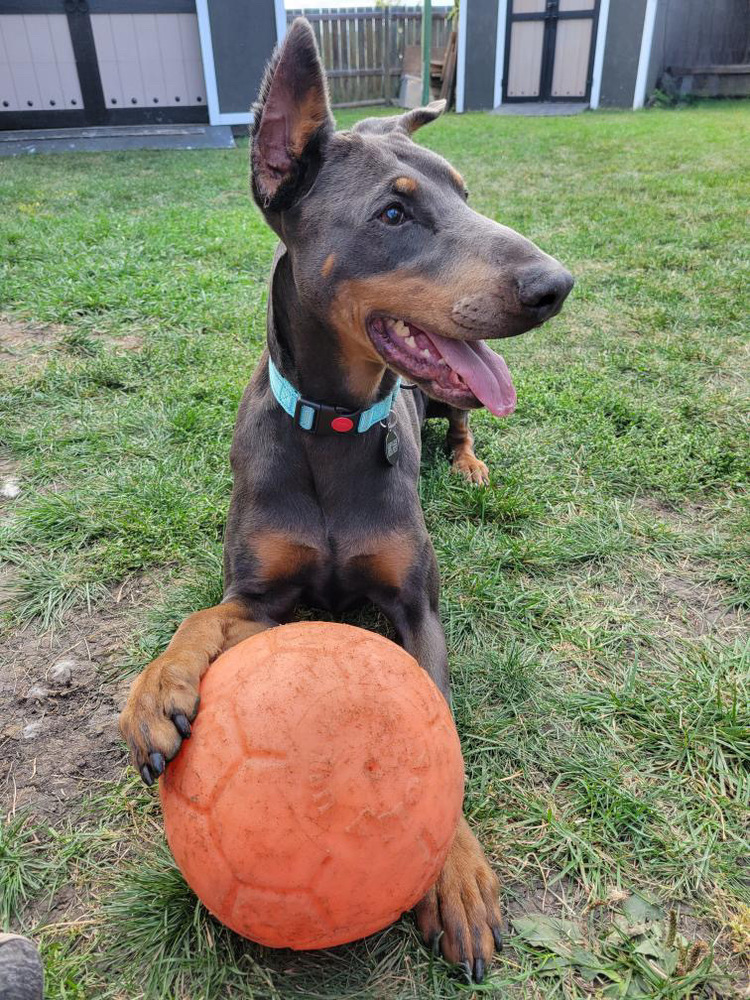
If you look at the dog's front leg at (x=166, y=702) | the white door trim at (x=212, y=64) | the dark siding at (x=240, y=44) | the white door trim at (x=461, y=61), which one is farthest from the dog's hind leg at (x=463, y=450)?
the white door trim at (x=461, y=61)

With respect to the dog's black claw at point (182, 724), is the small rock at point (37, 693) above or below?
below

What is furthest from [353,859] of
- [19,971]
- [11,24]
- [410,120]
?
[11,24]

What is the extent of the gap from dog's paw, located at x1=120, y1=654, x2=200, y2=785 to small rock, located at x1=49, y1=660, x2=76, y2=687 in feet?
2.92

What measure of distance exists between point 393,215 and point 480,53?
790 inches

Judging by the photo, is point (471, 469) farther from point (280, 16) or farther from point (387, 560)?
point (280, 16)

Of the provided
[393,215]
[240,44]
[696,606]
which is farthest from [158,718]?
[240,44]

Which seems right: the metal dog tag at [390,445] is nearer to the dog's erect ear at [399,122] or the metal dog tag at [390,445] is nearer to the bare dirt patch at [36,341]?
the dog's erect ear at [399,122]

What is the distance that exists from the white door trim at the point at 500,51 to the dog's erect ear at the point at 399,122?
18899 millimetres

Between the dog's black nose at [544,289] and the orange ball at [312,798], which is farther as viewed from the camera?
the dog's black nose at [544,289]

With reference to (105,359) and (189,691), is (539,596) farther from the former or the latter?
(105,359)

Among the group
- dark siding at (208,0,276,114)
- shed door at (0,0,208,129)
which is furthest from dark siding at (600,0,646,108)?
shed door at (0,0,208,129)

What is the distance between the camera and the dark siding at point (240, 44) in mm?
14344

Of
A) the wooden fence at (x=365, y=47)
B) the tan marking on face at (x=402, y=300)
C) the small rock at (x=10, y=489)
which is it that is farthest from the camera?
the wooden fence at (x=365, y=47)

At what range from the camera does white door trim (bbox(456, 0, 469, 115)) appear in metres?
18.9
